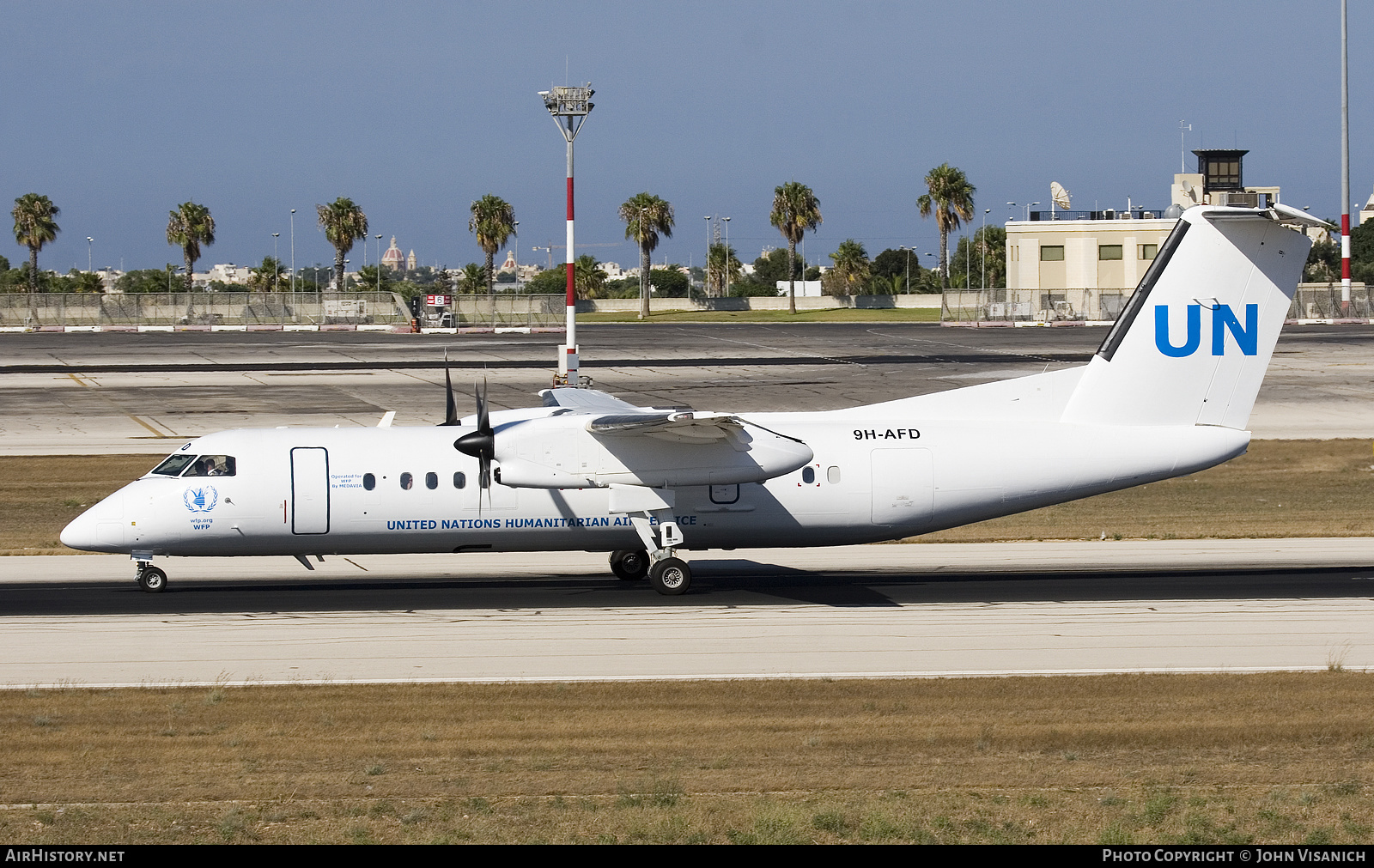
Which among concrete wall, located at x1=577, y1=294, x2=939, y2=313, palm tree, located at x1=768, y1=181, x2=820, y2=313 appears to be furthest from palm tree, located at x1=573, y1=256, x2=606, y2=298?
palm tree, located at x1=768, y1=181, x2=820, y2=313

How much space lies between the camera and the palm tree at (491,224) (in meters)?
133

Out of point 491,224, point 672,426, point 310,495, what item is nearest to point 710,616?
point 672,426

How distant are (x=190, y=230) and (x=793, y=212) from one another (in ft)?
191

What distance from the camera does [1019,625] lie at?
66.2 feet

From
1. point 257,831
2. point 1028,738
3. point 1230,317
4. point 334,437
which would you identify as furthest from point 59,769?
point 1230,317

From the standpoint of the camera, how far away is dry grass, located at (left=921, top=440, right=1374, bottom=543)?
30.0 metres

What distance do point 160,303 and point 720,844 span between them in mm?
106470

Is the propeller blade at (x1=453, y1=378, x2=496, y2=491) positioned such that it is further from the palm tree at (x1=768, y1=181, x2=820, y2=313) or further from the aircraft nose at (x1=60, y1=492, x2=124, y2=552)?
the palm tree at (x1=768, y1=181, x2=820, y2=313)

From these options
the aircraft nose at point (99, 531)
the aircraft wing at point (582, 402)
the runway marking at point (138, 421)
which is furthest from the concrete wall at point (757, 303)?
the aircraft nose at point (99, 531)

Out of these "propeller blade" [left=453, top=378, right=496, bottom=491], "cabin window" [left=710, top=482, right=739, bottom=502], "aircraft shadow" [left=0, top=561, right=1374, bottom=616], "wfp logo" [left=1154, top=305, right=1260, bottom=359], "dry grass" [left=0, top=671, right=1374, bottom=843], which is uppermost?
"wfp logo" [left=1154, top=305, right=1260, bottom=359]

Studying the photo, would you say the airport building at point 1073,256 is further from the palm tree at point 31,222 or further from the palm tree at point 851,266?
the palm tree at point 31,222

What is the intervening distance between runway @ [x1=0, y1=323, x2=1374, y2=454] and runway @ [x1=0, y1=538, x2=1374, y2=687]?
19.2 meters

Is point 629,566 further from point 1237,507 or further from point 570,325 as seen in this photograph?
point 1237,507

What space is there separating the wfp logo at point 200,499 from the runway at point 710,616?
4.76 ft
